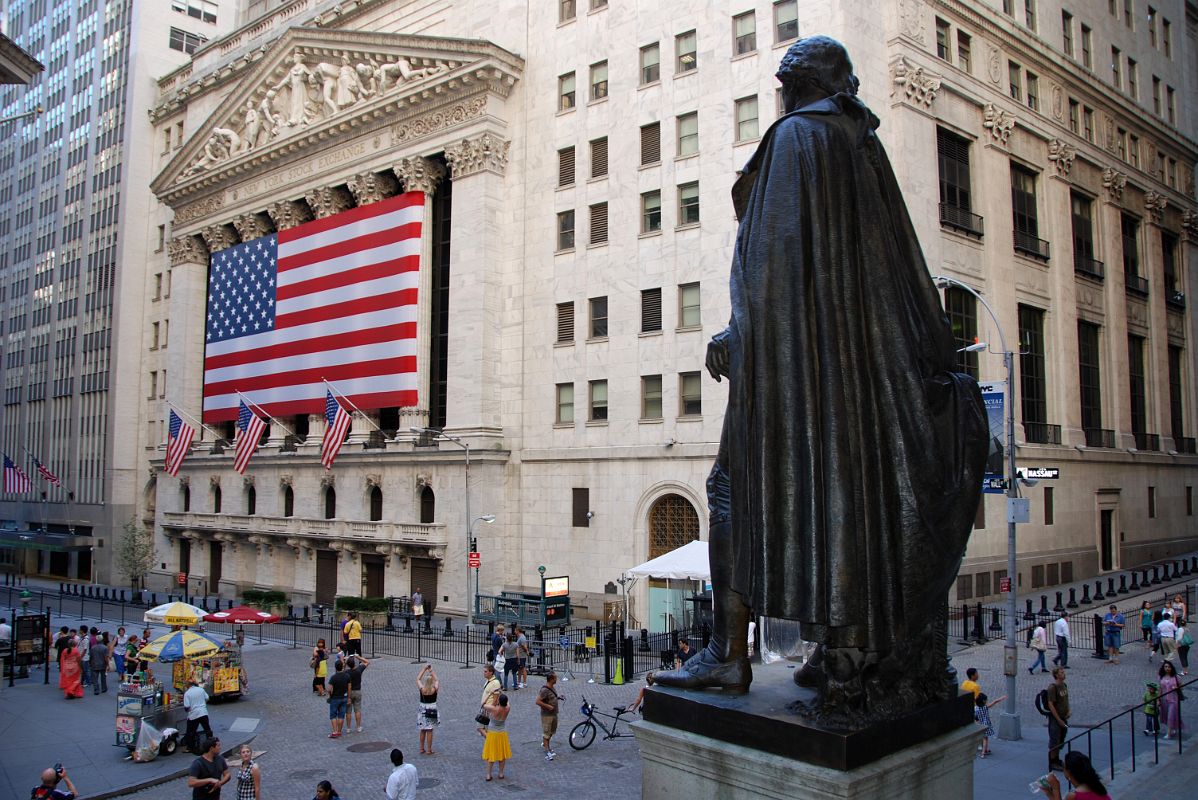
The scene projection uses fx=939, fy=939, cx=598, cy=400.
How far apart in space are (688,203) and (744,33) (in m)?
6.80

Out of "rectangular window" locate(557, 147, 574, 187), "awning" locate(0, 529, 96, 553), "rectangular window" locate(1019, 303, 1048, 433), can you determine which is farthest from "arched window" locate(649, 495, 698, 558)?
"awning" locate(0, 529, 96, 553)

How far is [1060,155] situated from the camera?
43312 mm

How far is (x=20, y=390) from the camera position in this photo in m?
83.2

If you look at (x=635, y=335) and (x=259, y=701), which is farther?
(x=635, y=335)

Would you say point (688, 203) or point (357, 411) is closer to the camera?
point (688, 203)

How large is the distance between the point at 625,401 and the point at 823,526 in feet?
104

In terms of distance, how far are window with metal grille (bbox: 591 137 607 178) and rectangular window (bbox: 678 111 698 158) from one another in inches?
153

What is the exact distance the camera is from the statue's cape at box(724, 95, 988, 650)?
6398 mm

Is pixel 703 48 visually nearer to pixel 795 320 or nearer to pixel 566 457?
pixel 566 457

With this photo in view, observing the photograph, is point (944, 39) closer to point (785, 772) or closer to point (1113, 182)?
point (1113, 182)

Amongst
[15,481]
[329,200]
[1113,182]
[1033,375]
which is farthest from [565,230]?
[15,481]

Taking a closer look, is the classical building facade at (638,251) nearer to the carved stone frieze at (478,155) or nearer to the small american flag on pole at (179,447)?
the carved stone frieze at (478,155)

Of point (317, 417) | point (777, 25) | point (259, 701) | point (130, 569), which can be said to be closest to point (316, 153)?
point (317, 417)

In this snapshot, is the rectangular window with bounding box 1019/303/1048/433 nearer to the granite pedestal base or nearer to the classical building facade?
the classical building facade
